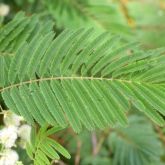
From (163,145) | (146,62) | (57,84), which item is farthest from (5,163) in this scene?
(163,145)

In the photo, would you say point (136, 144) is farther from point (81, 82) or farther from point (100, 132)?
point (81, 82)

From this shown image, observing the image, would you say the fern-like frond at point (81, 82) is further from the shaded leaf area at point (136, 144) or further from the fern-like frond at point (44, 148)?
the shaded leaf area at point (136, 144)

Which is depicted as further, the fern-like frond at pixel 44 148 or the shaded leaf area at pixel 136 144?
the shaded leaf area at pixel 136 144

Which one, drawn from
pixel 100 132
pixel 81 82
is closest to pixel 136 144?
pixel 100 132

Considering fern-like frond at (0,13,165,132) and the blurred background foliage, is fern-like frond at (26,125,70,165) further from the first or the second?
the blurred background foliage

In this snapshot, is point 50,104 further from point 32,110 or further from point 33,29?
point 33,29

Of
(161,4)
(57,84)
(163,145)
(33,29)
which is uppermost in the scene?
(161,4)

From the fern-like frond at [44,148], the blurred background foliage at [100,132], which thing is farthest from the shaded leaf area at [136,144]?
the fern-like frond at [44,148]

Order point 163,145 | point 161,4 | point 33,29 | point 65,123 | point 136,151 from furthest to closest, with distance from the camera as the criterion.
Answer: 1. point 161,4
2. point 163,145
3. point 136,151
4. point 33,29
5. point 65,123
